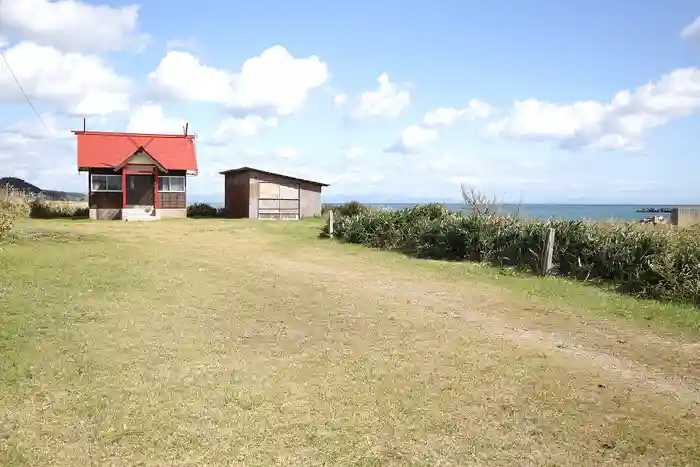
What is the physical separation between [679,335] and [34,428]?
8.32m

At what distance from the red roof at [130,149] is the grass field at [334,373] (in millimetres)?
21624

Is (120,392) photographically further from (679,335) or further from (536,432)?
(679,335)

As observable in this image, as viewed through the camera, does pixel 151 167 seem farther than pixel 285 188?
No

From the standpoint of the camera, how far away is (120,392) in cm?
580

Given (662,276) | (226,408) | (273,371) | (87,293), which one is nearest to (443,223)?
(662,276)

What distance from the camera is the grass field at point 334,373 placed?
4820 mm

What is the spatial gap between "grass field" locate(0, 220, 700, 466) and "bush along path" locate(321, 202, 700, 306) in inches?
35.8

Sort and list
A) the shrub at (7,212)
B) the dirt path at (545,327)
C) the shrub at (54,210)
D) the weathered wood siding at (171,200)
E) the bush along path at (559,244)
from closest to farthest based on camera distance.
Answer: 1. the dirt path at (545,327)
2. the bush along path at (559,244)
3. the shrub at (7,212)
4. the weathered wood siding at (171,200)
5. the shrub at (54,210)

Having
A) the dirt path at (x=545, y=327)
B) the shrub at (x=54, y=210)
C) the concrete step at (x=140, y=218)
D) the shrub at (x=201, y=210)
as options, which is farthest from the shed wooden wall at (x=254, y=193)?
the dirt path at (x=545, y=327)

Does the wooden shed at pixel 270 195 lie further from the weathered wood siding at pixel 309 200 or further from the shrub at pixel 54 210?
the shrub at pixel 54 210

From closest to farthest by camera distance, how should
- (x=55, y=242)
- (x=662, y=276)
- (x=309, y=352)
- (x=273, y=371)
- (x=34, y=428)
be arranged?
(x=34, y=428)
(x=273, y=371)
(x=309, y=352)
(x=662, y=276)
(x=55, y=242)

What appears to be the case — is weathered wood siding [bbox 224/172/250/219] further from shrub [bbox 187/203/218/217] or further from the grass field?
the grass field

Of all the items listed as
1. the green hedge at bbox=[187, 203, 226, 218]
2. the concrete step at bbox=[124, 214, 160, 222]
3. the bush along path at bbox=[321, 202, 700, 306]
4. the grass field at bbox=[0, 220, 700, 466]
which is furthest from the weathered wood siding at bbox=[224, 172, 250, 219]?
the grass field at bbox=[0, 220, 700, 466]

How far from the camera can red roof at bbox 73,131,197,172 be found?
32969 mm
